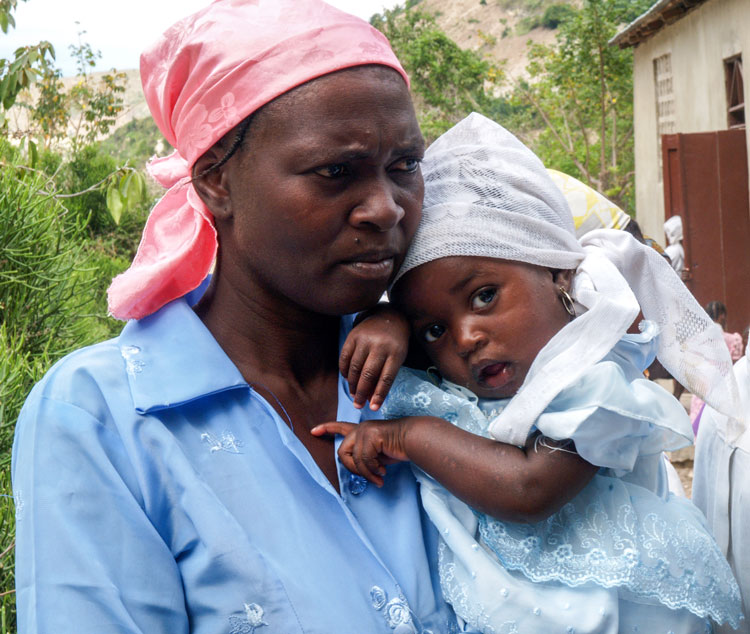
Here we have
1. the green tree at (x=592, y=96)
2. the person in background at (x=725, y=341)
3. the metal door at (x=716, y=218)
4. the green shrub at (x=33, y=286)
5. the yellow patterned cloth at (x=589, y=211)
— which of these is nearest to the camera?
the yellow patterned cloth at (x=589, y=211)

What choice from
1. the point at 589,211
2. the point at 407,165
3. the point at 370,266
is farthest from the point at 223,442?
the point at 589,211

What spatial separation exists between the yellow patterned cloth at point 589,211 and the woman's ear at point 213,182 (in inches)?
37.9

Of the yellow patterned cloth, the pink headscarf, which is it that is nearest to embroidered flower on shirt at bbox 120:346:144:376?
the pink headscarf

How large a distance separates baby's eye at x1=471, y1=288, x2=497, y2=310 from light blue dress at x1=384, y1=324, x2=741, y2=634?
0.26 meters

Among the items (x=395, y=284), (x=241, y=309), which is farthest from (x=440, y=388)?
(x=241, y=309)

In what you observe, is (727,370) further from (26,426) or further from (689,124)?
(689,124)

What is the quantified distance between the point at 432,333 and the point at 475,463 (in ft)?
1.19

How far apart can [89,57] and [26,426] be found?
16.3 meters

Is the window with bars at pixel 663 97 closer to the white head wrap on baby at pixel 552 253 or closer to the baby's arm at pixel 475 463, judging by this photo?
the white head wrap on baby at pixel 552 253

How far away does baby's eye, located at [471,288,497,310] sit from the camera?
1834 millimetres

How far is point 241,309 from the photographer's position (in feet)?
6.07

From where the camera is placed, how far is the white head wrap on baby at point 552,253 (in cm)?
171

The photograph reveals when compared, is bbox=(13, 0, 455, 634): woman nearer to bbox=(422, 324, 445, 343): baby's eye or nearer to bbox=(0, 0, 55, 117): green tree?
bbox=(422, 324, 445, 343): baby's eye

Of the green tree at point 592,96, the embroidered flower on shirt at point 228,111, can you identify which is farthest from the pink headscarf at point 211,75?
the green tree at point 592,96
